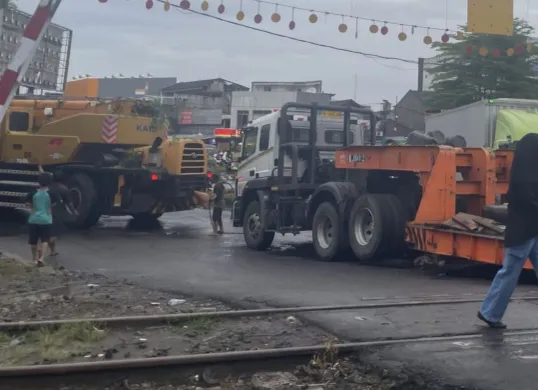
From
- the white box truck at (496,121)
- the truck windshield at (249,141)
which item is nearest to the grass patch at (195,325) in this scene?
the truck windshield at (249,141)

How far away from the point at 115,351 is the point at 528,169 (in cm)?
390

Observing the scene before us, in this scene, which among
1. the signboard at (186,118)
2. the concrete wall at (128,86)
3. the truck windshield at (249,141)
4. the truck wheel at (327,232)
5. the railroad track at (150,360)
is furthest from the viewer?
the concrete wall at (128,86)

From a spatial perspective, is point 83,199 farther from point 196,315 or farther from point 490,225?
point 196,315

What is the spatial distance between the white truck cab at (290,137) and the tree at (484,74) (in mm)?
14926

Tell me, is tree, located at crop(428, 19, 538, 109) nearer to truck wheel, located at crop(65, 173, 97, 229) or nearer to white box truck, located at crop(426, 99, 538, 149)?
white box truck, located at crop(426, 99, 538, 149)

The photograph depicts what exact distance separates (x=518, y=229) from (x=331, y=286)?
156 inches

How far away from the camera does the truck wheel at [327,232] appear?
1415 cm

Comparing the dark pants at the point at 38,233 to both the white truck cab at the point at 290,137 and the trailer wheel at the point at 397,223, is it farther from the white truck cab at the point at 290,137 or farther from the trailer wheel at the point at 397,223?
the trailer wheel at the point at 397,223

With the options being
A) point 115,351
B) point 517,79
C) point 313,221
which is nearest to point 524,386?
point 115,351

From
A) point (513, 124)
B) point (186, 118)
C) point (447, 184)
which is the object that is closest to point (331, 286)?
point (447, 184)

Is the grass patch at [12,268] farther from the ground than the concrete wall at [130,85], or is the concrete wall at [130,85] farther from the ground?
the concrete wall at [130,85]

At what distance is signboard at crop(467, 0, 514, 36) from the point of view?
1498 cm

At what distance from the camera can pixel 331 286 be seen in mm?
10633

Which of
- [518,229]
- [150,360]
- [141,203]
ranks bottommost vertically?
[150,360]
